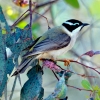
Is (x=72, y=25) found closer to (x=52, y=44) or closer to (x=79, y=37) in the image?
(x=52, y=44)

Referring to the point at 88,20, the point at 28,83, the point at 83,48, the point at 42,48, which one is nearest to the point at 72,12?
the point at 88,20

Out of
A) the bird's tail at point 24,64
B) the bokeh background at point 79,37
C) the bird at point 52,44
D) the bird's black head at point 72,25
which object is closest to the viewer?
the bird's tail at point 24,64

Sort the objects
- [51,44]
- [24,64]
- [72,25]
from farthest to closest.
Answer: [72,25] < [51,44] < [24,64]

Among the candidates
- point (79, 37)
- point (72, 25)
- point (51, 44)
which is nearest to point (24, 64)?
point (51, 44)

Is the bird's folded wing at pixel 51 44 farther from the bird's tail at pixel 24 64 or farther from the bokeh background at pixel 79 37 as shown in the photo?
the bokeh background at pixel 79 37

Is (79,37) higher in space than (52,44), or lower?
lower

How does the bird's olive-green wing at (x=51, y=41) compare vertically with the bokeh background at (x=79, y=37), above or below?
above

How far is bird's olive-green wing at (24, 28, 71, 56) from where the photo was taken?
170 centimetres

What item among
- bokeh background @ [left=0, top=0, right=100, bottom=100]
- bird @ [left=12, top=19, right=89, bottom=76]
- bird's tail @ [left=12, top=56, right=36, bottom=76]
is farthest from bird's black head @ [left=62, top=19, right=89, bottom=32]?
bokeh background @ [left=0, top=0, right=100, bottom=100]

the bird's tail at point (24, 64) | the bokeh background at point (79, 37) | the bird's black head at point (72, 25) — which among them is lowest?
the bokeh background at point (79, 37)

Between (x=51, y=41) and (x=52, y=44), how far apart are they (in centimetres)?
2

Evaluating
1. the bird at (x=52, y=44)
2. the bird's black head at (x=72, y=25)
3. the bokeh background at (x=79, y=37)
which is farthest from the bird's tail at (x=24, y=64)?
the bokeh background at (x=79, y=37)

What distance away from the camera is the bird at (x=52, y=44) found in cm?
161

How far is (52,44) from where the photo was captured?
1.85 meters
